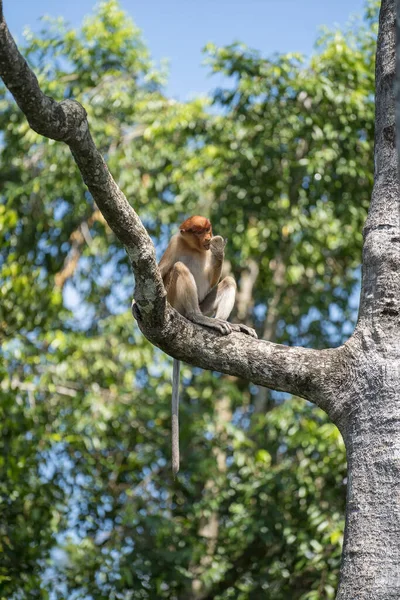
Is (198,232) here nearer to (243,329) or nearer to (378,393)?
(243,329)

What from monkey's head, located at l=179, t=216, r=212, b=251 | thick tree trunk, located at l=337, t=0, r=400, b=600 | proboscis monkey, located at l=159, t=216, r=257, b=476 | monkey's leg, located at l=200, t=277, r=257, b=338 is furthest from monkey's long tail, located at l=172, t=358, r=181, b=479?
thick tree trunk, located at l=337, t=0, r=400, b=600

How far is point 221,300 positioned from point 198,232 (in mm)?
347

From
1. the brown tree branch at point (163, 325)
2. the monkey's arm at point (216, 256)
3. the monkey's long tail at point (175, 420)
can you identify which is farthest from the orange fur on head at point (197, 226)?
the brown tree branch at point (163, 325)

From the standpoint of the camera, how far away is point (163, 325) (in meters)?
2.85

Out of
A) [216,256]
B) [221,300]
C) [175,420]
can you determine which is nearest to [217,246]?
[216,256]

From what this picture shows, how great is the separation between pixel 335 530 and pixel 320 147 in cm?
279

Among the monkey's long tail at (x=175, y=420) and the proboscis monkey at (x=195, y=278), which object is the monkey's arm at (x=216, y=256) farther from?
the monkey's long tail at (x=175, y=420)

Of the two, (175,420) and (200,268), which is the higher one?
(200,268)

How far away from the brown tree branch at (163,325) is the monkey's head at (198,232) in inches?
39.2

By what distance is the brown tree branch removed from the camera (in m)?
2.36

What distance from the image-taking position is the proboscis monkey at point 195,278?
3.68 meters

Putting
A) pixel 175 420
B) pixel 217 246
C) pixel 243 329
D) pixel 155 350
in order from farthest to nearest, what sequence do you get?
1. pixel 155 350
2. pixel 217 246
3. pixel 175 420
4. pixel 243 329

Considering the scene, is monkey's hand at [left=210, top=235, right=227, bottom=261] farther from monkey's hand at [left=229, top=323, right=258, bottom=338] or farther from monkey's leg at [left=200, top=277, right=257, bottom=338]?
monkey's hand at [left=229, top=323, right=258, bottom=338]

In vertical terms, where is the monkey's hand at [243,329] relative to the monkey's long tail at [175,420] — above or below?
above
